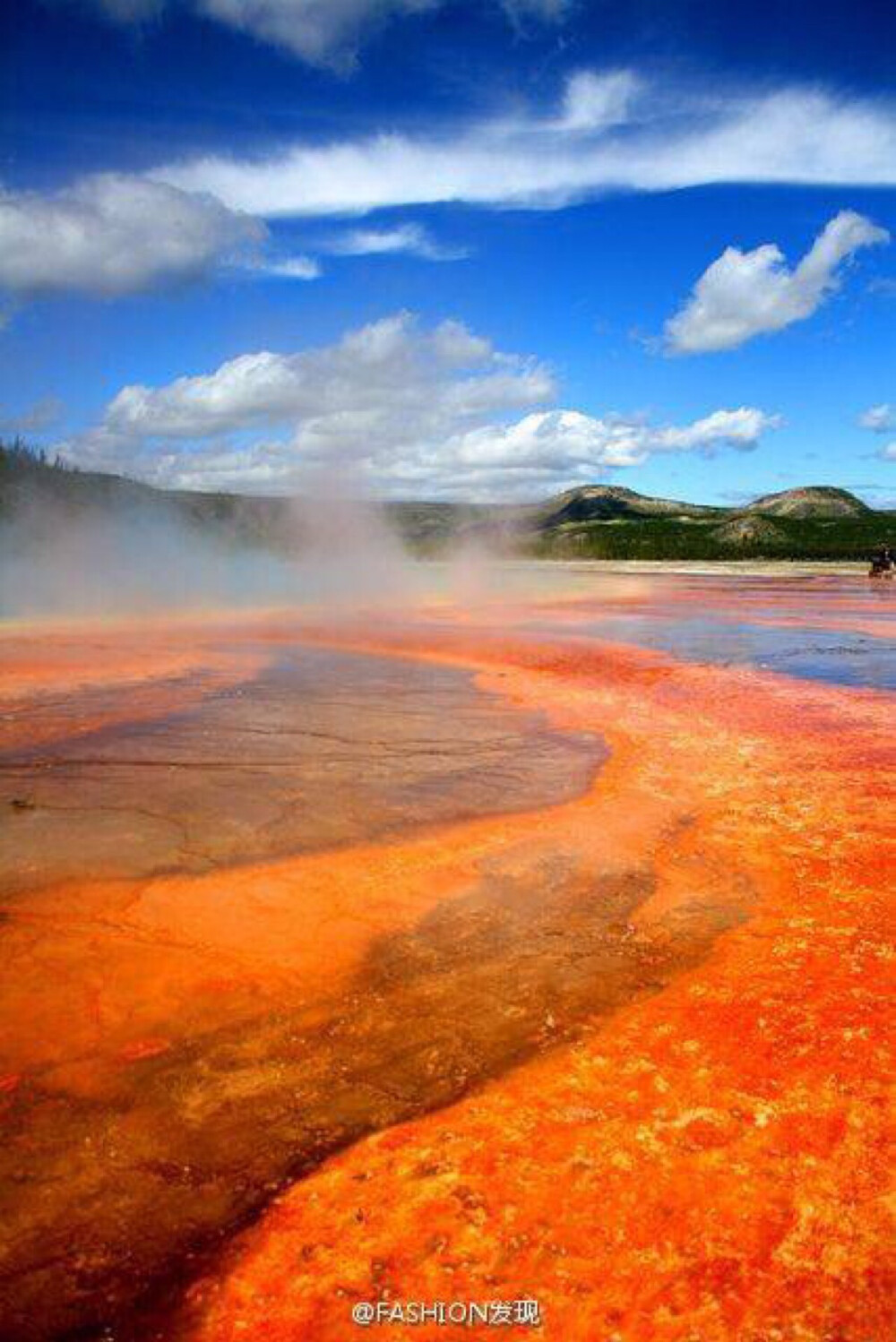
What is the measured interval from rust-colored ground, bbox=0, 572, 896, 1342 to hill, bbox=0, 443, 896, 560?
46.1 meters

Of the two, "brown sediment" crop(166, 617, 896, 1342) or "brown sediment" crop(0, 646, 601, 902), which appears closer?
"brown sediment" crop(166, 617, 896, 1342)

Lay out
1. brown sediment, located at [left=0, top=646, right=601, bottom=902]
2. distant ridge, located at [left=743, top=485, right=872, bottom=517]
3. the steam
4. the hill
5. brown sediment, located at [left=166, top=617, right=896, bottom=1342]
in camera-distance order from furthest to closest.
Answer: distant ridge, located at [left=743, top=485, right=872, bottom=517] → the hill → the steam → brown sediment, located at [left=0, top=646, right=601, bottom=902] → brown sediment, located at [left=166, top=617, right=896, bottom=1342]

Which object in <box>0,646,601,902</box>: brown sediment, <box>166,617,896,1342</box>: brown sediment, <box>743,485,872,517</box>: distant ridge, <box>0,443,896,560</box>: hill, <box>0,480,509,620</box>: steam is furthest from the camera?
<box>743,485,872,517</box>: distant ridge

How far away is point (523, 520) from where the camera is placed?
15875cm

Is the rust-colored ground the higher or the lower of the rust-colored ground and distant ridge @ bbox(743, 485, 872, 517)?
the lower

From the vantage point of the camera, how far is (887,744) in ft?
23.8

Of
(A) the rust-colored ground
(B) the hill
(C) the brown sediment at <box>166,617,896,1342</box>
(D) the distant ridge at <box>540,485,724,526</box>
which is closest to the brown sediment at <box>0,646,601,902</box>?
(A) the rust-colored ground

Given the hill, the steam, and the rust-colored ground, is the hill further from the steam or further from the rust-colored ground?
the rust-colored ground

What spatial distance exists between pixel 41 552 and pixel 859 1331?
41869 mm

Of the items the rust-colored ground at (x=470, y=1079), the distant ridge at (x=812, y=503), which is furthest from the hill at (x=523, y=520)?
the rust-colored ground at (x=470, y=1079)

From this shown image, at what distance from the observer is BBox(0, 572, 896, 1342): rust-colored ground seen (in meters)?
2.02

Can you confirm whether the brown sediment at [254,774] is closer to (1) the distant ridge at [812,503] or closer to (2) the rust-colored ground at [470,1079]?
(2) the rust-colored ground at [470,1079]

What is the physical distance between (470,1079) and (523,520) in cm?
15954

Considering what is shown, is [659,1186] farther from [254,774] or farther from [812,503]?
[812,503]
